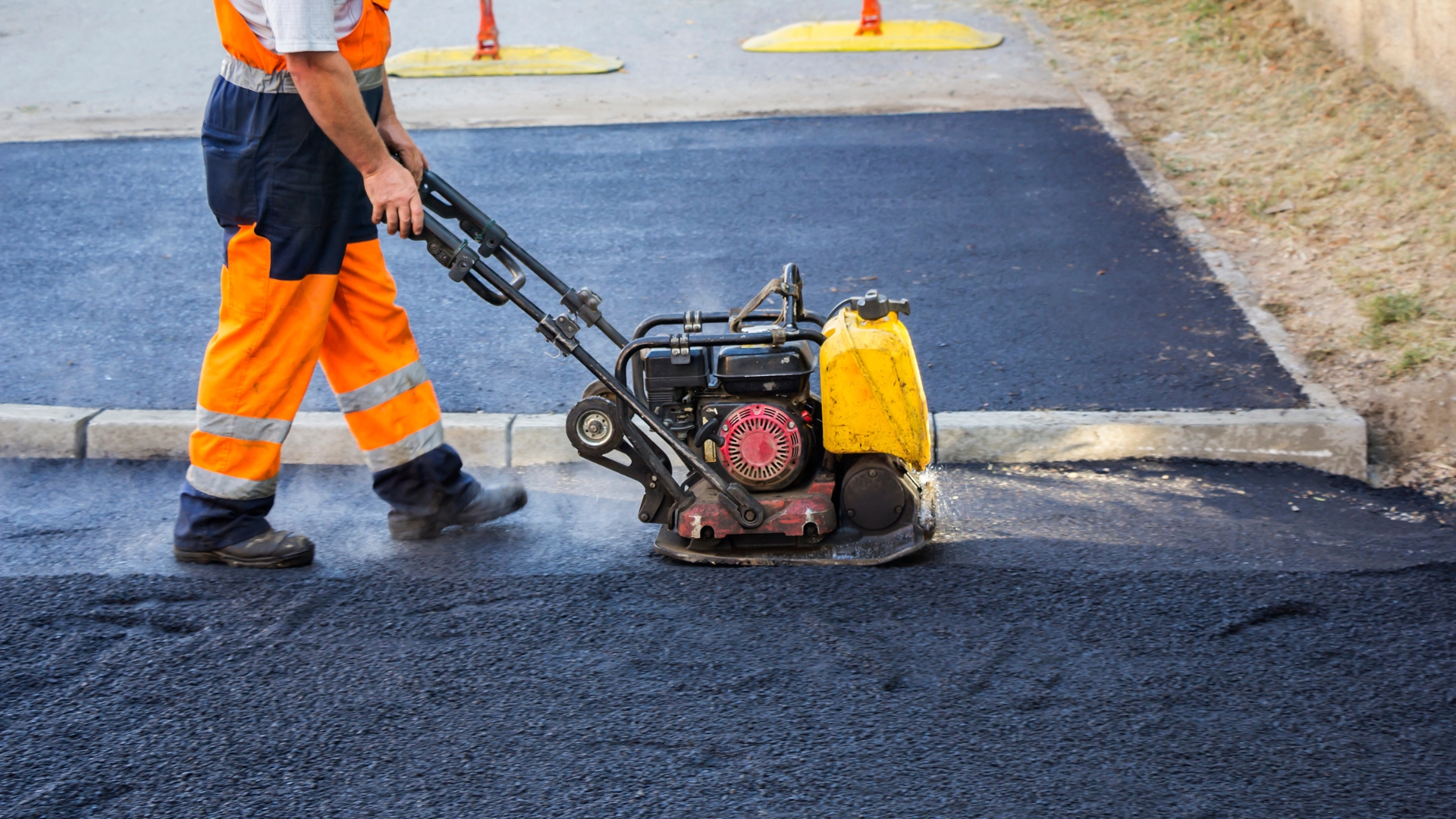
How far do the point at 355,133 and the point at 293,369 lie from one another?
2.29 ft

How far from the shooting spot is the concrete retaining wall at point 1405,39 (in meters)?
6.67

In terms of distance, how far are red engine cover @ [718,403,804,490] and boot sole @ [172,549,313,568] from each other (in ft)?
4.07

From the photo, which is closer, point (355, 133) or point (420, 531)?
point (355, 133)

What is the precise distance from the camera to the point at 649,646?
3.14 metres

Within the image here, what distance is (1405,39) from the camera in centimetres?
714

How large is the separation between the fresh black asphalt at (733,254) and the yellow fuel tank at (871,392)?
45.1 inches

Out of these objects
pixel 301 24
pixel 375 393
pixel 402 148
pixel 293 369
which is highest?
pixel 301 24

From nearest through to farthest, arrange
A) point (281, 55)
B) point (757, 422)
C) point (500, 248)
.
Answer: point (281, 55)
point (757, 422)
point (500, 248)

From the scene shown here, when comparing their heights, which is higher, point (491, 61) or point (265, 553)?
point (491, 61)

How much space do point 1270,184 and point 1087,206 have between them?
3.05 feet

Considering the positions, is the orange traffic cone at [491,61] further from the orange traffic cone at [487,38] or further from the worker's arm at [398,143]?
the worker's arm at [398,143]

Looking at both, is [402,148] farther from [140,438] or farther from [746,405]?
[140,438]

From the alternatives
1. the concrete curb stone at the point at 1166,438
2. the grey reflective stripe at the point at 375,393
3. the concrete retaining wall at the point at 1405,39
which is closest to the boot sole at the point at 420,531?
the grey reflective stripe at the point at 375,393

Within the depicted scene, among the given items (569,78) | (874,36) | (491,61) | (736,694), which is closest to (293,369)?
(736,694)
